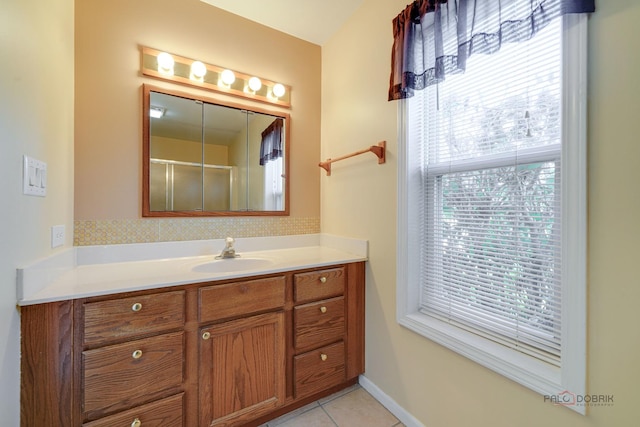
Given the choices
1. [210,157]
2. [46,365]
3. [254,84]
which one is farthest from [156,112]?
[46,365]

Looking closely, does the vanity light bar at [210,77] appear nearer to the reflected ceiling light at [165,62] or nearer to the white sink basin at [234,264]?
the reflected ceiling light at [165,62]

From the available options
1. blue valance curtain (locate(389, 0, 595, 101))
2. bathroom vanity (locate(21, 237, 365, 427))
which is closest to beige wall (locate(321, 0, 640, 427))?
blue valance curtain (locate(389, 0, 595, 101))

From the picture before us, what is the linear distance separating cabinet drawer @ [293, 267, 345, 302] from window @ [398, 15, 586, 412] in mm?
364

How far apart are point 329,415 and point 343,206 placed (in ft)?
4.14

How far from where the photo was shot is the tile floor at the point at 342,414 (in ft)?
4.64

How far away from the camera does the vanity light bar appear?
62.1 inches

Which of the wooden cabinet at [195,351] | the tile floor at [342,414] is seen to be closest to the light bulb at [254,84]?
the wooden cabinet at [195,351]

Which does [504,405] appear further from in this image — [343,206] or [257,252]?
[257,252]

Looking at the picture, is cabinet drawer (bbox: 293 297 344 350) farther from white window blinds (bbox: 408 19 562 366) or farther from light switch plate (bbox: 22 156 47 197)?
light switch plate (bbox: 22 156 47 197)

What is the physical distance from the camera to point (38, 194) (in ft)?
3.26

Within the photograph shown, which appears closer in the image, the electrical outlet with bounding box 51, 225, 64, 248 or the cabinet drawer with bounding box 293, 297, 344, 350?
the electrical outlet with bounding box 51, 225, 64, 248

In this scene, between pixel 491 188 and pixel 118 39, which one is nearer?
pixel 491 188

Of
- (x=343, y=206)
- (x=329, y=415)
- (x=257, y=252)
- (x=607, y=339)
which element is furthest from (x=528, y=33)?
(x=329, y=415)

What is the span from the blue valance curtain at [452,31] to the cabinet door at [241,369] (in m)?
1.39
